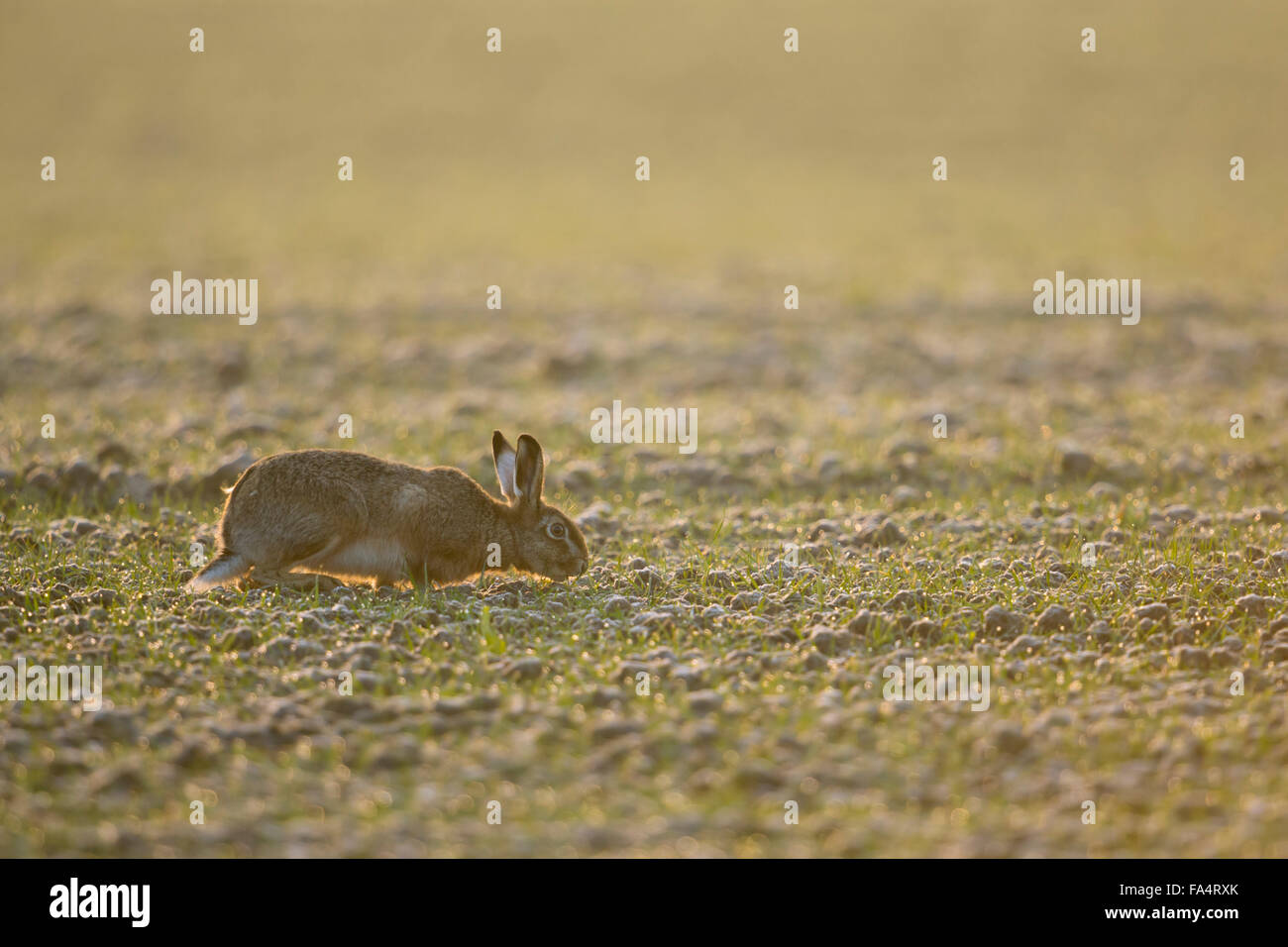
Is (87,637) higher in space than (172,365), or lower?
lower

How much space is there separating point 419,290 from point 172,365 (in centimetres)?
656

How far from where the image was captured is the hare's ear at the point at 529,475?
31.0 ft

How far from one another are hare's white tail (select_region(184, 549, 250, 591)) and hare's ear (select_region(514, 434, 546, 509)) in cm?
209

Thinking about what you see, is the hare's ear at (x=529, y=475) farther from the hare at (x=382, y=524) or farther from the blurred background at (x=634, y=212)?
the blurred background at (x=634, y=212)

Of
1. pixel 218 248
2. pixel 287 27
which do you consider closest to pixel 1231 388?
pixel 218 248

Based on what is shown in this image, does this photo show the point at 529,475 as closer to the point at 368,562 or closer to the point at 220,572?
the point at 368,562

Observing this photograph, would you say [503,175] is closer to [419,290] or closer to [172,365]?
[419,290]

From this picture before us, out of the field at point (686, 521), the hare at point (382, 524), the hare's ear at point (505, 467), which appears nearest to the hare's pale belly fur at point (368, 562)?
the hare at point (382, 524)

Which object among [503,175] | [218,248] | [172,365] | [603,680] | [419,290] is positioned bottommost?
[603,680]

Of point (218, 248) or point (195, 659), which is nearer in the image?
point (195, 659)

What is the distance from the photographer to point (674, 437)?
46.4 ft

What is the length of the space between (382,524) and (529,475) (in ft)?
3.84

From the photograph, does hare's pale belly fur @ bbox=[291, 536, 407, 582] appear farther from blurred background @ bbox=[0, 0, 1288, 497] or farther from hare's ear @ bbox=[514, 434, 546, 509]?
blurred background @ bbox=[0, 0, 1288, 497]

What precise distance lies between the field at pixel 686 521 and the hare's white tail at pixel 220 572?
8.4 inches
